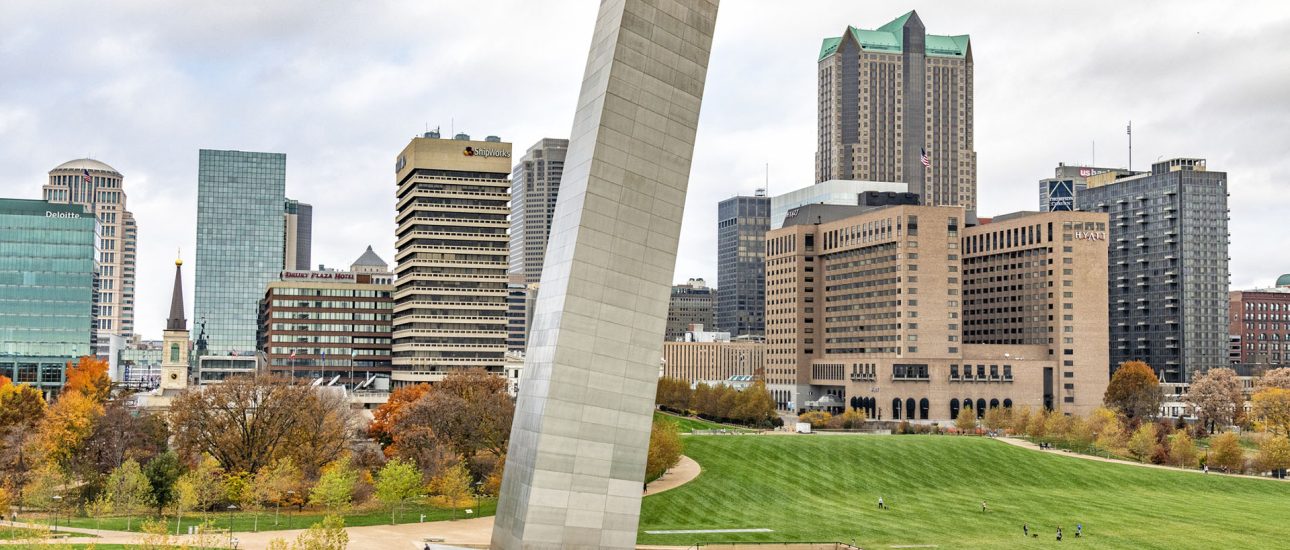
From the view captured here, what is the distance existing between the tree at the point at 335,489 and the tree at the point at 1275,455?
323 ft

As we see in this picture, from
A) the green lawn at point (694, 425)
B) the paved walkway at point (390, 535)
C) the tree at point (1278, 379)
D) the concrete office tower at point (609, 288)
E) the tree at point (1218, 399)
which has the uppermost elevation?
the concrete office tower at point (609, 288)

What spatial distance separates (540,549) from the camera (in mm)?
44844

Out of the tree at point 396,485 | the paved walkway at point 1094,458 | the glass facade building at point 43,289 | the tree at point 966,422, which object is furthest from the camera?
the glass facade building at point 43,289

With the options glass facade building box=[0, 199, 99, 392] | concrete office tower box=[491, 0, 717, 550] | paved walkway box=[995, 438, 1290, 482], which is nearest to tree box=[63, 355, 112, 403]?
glass facade building box=[0, 199, 99, 392]

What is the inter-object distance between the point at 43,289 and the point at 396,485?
132628mm

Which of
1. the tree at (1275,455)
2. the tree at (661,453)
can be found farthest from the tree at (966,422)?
the tree at (661,453)

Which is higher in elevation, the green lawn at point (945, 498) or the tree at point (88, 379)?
the tree at point (88, 379)

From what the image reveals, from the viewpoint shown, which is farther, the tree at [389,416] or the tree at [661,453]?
the tree at [389,416]

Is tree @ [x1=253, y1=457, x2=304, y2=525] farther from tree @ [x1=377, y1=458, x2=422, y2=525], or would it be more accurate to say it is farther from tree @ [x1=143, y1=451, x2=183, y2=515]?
tree @ [x1=377, y1=458, x2=422, y2=525]

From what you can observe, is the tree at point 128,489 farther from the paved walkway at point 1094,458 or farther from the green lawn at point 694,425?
the paved walkway at point 1094,458

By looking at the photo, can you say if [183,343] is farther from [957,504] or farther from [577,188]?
[577,188]

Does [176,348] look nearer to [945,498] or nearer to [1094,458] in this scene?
[945,498]

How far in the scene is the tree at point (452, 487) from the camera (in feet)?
290

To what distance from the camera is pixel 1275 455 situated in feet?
431
